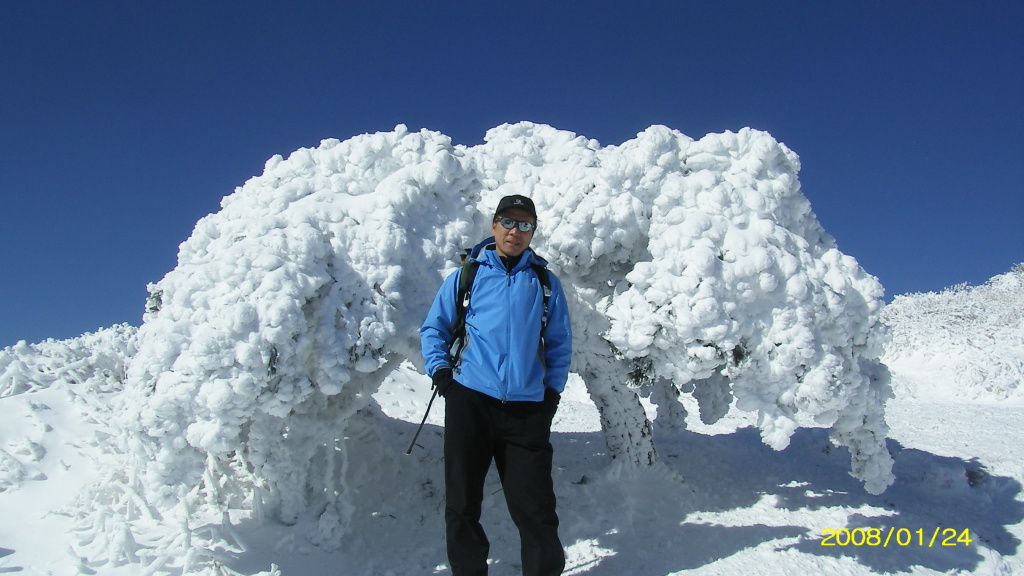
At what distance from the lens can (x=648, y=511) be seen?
5512mm

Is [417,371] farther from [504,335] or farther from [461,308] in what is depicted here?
[504,335]

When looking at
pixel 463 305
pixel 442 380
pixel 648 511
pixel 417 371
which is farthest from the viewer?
pixel 648 511

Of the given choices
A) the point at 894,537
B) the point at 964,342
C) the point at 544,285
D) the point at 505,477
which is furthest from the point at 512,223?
the point at 964,342

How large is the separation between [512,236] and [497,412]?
113cm

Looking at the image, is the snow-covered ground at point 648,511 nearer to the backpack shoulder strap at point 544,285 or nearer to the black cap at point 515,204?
the backpack shoulder strap at point 544,285

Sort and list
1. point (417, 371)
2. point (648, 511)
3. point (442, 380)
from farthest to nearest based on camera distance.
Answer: point (648, 511) → point (417, 371) → point (442, 380)

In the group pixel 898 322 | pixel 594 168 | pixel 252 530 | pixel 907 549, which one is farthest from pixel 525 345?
pixel 898 322

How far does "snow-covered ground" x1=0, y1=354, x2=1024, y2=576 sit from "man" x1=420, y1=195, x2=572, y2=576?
1.09 meters

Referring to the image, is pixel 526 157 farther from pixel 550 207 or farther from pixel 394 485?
pixel 394 485

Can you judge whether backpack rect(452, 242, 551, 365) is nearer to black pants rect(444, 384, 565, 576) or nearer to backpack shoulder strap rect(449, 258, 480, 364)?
backpack shoulder strap rect(449, 258, 480, 364)

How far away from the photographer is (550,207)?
5.24 meters

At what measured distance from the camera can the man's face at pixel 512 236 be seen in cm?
399

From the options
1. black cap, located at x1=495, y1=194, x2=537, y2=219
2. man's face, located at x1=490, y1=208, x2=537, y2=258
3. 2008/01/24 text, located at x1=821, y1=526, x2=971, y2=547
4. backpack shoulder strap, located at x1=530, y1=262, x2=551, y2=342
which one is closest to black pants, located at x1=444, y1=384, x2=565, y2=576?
backpack shoulder strap, located at x1=530, y1=262, x2=551, y2=342

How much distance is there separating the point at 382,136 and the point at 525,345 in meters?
2.44
